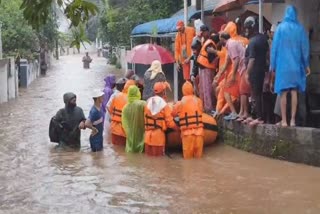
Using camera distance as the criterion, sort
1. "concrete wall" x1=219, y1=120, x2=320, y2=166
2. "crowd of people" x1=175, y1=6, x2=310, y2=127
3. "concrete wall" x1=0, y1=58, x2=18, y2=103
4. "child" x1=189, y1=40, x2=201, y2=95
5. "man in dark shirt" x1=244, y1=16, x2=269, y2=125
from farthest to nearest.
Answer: "concrete wall" x1=0, y1=58, x2=18, y2=103 < "child" x1=189, y1=40, x2=201, y2=95 < "man in dark shirt" x1=244, y1=16, x2=269, y2=125 < "crowd of people" x1=175, y1=6, x2=310, y2=127 < "concrete wall" x1=219, y1=120, x2=320, y2=166

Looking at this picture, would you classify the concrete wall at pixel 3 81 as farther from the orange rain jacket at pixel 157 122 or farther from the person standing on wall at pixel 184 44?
the orange rain jacket at pixel 157 122

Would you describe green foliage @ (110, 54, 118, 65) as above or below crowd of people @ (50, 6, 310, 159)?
above

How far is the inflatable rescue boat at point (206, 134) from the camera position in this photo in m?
9.05

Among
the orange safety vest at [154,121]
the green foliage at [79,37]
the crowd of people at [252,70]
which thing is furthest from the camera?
the orange safety vest at [154,121]

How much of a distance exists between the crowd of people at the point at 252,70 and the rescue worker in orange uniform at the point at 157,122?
1.09m

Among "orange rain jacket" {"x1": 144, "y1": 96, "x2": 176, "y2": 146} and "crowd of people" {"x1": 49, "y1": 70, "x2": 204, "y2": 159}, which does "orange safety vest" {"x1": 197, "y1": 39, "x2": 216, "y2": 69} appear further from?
"orange rain jacket" {"x1": 144, "y1": 96, "x2": 176, "y2": 146}

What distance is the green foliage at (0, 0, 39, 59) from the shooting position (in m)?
25.1

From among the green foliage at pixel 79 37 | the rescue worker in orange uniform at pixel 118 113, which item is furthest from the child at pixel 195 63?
the green foliage at pixel 79 37

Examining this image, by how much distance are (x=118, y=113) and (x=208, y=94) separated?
1698 millimetres

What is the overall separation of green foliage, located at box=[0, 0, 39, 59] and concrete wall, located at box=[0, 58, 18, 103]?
17.1ft

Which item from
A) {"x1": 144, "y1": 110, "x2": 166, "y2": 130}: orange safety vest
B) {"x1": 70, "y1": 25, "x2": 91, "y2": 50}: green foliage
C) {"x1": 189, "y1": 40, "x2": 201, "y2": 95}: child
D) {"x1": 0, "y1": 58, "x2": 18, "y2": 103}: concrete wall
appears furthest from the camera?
{"x1": 0, "y1": 58, "x2": 18, "y2": 103}: concrete wall

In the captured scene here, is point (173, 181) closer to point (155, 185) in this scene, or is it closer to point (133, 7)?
point (155, 185)

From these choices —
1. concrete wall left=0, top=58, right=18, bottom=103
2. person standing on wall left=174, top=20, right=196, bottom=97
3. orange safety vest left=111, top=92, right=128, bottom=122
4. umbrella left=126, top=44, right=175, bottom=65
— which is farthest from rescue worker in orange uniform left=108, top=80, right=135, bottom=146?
concrete wall left=0, top=58, right=18, bottom=103

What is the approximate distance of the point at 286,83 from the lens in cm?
782
